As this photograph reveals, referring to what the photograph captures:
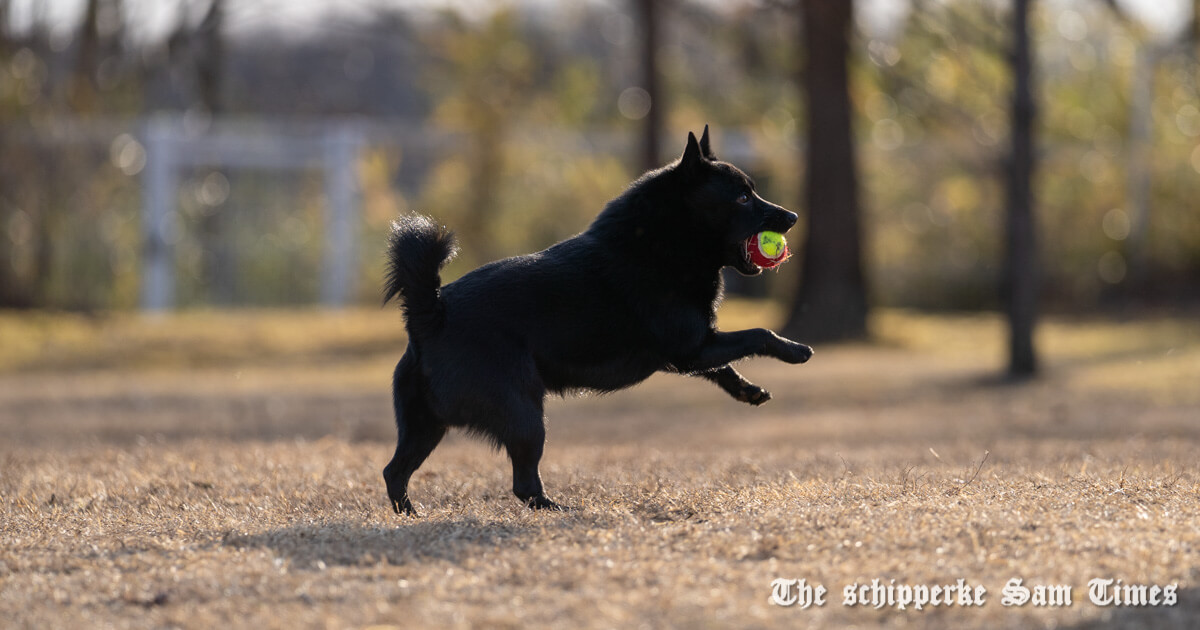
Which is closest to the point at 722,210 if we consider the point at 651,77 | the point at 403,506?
the point at 403,506

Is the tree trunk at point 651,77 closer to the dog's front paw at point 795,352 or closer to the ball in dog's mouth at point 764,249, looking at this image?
the ball in dog's mouth at point 764,249

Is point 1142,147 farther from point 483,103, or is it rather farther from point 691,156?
point 691,156

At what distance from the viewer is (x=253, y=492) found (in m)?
6.14

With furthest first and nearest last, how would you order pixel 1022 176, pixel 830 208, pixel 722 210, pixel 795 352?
pixel 830 208, pixel 1022 176, pixel 722 210, pixel 795 352

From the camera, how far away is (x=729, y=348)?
559 centimetres

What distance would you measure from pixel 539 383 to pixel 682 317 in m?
0.68

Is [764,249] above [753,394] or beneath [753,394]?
above

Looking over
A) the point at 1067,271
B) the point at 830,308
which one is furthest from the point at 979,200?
the point at 830,308

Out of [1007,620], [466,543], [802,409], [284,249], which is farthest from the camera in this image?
[284,249]

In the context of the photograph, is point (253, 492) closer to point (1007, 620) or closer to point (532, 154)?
point (1007, 620)

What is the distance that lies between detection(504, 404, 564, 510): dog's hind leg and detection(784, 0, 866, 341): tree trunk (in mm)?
11406

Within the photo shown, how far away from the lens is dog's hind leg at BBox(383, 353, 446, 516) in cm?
536

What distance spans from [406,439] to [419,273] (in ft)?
2.29

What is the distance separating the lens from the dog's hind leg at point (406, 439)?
17.6 feet
